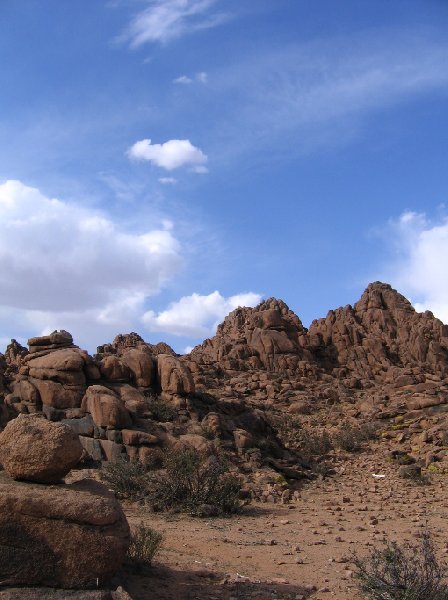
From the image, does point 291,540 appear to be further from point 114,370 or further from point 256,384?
point 256,384

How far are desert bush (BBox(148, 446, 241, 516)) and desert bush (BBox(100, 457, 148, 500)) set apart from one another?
34cm

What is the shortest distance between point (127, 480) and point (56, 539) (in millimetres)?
8596

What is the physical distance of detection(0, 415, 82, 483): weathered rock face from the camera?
7.04 metres

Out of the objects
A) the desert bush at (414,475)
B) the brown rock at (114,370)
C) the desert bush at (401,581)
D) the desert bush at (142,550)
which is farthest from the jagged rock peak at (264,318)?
the desert bush at (401,581)

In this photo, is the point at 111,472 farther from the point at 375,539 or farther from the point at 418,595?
the point at 418,595

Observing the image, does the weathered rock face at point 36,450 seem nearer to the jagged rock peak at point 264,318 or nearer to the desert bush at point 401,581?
the desert bush at point 401,581

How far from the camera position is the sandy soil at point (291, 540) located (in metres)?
7.57

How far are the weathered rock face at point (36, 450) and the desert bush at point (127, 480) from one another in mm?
7433

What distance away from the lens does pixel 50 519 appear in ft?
21.4

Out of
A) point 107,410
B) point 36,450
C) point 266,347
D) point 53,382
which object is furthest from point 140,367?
point 266,347

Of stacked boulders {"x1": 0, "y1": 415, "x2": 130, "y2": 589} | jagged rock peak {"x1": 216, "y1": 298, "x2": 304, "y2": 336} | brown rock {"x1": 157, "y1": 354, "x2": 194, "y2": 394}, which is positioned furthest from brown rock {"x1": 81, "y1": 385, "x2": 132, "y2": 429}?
jagged rock peak {"x1": 216, "y1": 298, "x2": 304, "y2": 336}

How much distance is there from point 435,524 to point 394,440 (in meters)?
13.4

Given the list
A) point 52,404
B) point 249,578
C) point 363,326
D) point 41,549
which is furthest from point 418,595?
point 363,326

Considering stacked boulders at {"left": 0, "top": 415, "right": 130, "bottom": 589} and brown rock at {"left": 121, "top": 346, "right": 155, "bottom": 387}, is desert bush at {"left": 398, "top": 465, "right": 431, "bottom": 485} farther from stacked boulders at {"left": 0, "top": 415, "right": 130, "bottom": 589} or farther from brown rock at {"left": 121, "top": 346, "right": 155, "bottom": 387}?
stacked boulders at {"left": 0, "top": 415, "right": 130, "bottom": 589}
